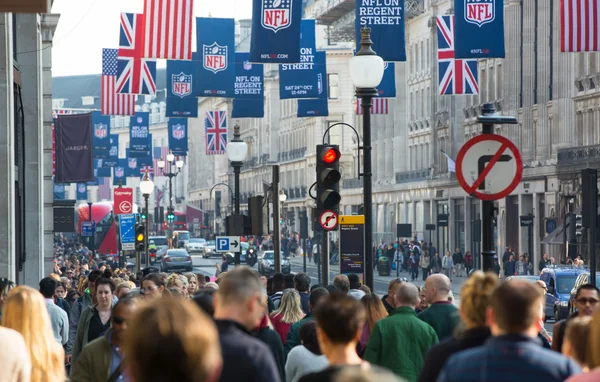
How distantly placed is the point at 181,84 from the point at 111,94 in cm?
307

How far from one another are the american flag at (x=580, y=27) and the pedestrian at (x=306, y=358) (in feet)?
60.7

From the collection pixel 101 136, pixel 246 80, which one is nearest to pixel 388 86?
pixel 246 80

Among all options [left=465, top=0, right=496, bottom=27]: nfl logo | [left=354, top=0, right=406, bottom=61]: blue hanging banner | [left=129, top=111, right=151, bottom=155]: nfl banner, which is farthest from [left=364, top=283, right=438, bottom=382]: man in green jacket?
[left=129, top=111, right=151, bottom=155]: nfl banner

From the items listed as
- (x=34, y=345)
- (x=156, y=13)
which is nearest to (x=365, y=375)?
(x=34, y=345)

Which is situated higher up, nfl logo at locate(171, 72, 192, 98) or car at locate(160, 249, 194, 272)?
nfl logo at locate(171, 72, 192, 98)

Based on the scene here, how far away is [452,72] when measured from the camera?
38406 millimetres

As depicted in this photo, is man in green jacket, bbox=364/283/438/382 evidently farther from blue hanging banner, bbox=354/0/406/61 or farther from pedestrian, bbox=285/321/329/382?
blue hanging banner, bbox=354/0/406/61

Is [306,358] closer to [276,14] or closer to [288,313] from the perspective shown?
[288,313]

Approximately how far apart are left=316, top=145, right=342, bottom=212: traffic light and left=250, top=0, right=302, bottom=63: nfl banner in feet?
33.5

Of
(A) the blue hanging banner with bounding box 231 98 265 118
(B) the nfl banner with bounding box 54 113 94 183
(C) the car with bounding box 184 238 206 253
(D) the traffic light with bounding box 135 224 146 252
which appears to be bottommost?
(C) the car with bounding box 184 238 206 253

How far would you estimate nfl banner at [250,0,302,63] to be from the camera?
98.1ft

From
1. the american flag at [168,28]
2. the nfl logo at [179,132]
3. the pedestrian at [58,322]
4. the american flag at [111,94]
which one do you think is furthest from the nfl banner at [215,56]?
the nfl logo at [179,132]

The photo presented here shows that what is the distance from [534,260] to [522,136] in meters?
6.35

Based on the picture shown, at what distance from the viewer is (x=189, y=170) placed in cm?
17300
